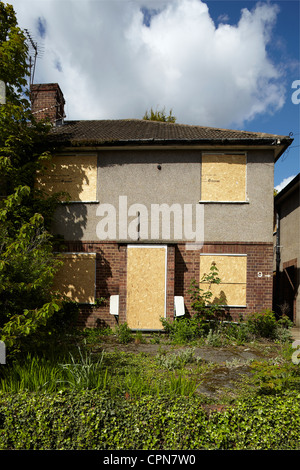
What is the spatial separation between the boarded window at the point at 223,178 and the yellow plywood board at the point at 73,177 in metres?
3.54

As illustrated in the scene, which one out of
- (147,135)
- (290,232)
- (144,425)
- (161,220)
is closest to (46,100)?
(147,135)

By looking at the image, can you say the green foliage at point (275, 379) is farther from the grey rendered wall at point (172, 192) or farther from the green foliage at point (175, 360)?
the grey rendered wall at point (172, 192)

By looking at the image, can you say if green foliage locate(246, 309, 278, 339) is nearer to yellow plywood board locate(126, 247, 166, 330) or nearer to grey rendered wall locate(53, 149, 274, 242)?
grey rendered wall locate(53, 149, 274, 242)

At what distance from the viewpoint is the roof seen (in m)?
8.41

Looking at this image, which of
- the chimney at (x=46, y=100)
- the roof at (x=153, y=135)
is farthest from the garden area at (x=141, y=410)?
the chimney at (x=46, y=100)

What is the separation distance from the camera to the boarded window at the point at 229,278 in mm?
8336

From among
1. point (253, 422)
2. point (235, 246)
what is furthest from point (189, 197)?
point (253, 422)

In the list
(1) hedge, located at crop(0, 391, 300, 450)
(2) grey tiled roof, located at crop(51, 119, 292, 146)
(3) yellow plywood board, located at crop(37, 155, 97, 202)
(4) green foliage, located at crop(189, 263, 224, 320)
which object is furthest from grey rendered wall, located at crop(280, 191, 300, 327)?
(1) hedge, located at crop(0, 391, 300, 450)

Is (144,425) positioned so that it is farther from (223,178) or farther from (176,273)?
(223,178)

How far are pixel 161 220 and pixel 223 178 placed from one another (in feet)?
7.67

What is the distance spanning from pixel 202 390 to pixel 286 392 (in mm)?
1337

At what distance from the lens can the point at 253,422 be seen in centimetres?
312
